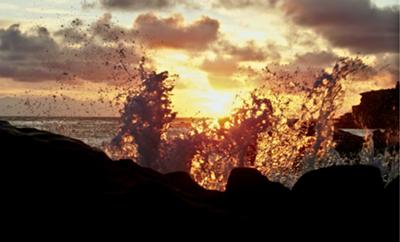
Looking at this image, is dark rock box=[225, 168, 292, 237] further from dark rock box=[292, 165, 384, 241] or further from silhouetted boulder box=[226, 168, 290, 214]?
dark rock box=[292, 165, 384, 241]

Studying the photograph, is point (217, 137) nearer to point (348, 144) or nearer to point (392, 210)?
point (392, 210)

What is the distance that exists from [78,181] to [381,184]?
14.8 ft

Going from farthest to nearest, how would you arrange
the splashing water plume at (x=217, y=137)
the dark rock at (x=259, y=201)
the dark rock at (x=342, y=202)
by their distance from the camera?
the splashing water plume at (x=217, y=137)
the dark rock at (x=342, y=202)
the dark rock at (x=259, y=201)

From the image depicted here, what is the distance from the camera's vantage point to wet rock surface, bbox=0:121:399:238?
26.6 ft

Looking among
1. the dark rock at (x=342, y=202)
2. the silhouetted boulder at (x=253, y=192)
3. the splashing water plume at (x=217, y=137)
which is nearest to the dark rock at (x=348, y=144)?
the splashing water plume at (x=217, y=137)

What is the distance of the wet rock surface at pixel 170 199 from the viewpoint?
26.6ft

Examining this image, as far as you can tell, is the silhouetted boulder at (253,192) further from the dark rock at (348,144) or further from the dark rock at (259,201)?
the dark rock at (348,144)

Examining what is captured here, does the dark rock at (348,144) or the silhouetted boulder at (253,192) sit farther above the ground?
the dark rock at (348,144)

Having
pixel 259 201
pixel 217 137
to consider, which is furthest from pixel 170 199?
pixel 217 137

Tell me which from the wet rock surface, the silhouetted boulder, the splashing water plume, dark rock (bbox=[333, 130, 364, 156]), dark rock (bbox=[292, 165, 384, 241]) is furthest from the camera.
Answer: dark rock (bbox=[333, 130, 364, 156])

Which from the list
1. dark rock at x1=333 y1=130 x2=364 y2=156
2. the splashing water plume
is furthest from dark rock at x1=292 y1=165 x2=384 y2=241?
dark rock at x1=333 y1=130 x2=364 y2=156

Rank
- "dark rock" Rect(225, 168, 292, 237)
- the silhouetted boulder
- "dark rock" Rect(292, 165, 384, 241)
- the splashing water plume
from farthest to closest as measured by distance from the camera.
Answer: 1. the splashing water plume
2. the silhouetted boulder
3. "dark rock" Rect(292, 165, 384, 241)
4. "dark rock" Rect(225, 168, 292, 237)

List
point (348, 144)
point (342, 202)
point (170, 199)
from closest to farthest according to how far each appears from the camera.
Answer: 1. point (170, 199)
2. point (342, 202)
3. point (348, 144)

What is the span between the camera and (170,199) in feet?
27.2
